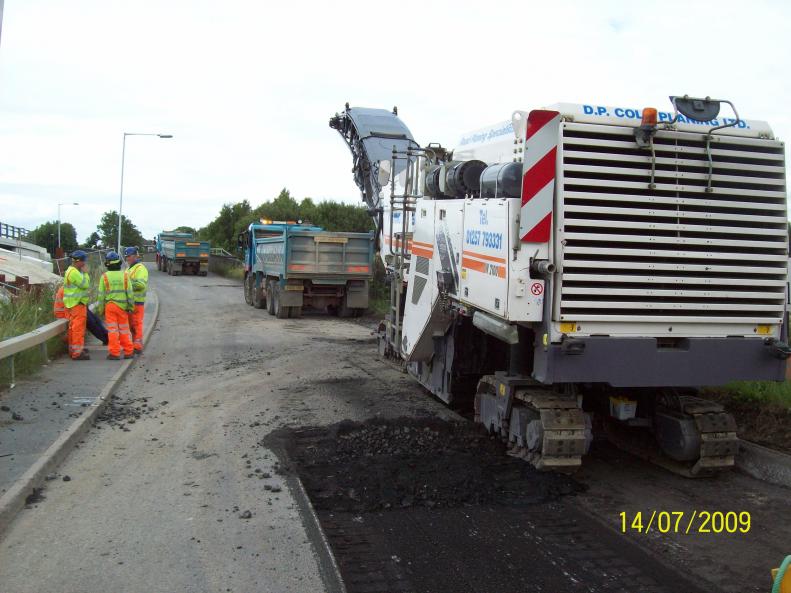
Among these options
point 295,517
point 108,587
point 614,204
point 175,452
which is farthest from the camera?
point 175,452

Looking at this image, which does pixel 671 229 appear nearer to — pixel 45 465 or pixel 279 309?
pixel 45 465

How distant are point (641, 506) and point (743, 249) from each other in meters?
2.16

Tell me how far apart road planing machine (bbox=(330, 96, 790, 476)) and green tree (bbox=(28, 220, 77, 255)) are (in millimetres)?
73960

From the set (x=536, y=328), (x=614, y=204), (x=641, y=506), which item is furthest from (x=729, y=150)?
(x=641, y=506)

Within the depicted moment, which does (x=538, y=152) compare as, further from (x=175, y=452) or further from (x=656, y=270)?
(x=175, y=452)

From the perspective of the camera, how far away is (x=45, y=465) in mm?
5797

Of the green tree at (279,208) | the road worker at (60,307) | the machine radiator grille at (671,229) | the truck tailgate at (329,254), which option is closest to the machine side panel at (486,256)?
the machine radiator grille at (671,229)

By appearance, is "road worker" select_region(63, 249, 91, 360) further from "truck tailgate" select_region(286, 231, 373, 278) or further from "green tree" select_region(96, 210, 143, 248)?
"green tree" select_region(96, 210, 143, 248)

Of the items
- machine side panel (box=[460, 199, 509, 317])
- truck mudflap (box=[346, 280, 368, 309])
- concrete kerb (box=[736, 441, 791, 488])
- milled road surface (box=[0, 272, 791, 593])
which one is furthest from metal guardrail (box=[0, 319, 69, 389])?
truck mudflap (box=[346, 280, 368, 309])

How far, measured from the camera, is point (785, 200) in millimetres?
5664

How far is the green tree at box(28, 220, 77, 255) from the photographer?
73.2 metres

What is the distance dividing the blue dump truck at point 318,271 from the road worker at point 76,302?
23.7 feet

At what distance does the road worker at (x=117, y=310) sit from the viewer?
11.1 metres

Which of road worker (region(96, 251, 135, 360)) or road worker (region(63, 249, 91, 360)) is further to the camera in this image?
road worker (region(96, 251, 135, 360))
